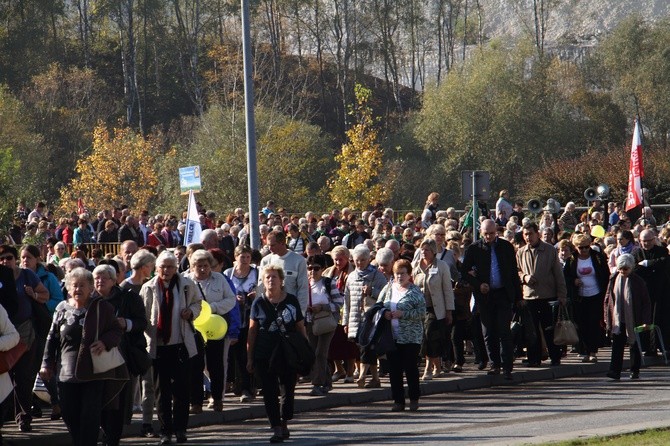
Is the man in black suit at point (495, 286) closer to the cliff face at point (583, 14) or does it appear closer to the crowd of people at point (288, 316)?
the crowd of people at point (288, 316)

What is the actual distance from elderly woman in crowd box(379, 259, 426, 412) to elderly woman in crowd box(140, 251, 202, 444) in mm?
2570

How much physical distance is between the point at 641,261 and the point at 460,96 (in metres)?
61.7

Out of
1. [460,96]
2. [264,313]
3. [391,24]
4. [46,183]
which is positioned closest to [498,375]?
[264,313]

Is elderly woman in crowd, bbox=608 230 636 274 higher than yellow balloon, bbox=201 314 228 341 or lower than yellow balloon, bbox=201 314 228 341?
higher

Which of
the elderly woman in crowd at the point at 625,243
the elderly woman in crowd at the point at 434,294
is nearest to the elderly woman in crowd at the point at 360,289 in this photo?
the elderly woman in crowd at the point at 434,294

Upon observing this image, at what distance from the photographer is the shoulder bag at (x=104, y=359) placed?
10.7 m

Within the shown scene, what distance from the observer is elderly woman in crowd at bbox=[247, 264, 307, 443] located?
1219cm

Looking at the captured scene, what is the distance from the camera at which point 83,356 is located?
10641mm

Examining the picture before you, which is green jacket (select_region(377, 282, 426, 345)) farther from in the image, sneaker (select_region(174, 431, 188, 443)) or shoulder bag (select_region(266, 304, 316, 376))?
sneaker (select_region(174, 431, 188, 443))

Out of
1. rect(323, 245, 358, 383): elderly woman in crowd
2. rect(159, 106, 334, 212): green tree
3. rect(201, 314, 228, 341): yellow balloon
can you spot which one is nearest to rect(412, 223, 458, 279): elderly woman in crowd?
rect(323, 245, 358, 383): elderly woman in crowd

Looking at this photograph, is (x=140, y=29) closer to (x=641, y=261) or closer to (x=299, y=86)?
(x=299, y=86)

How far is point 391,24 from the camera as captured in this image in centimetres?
10050

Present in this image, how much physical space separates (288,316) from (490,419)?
2.68 meters

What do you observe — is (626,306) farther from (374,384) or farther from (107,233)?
(107,233)
